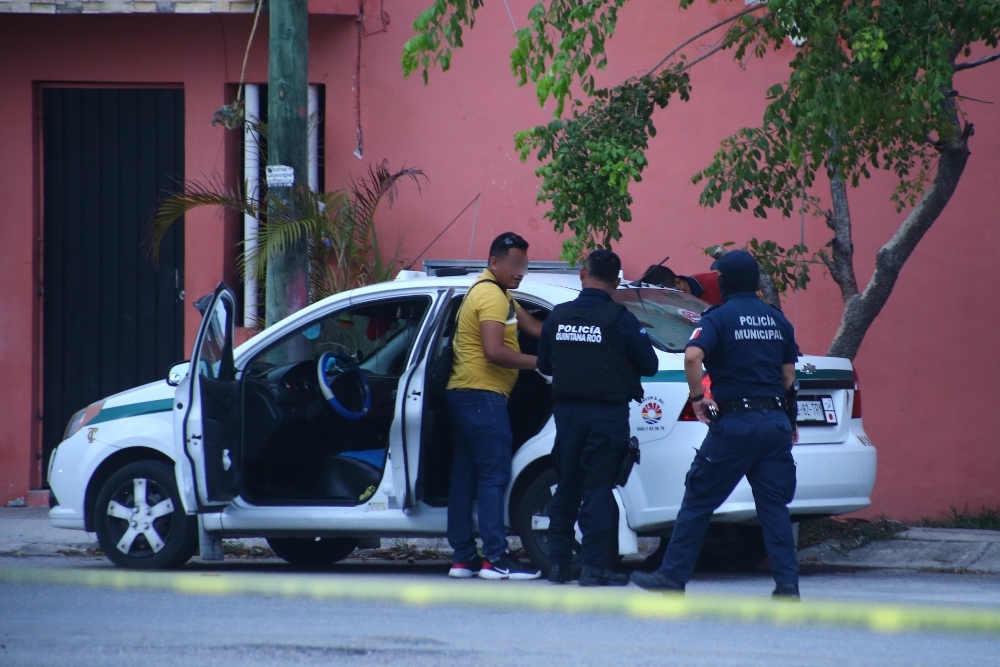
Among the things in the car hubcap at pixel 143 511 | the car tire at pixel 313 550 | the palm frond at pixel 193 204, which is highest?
the palm frond at pixel 193 204

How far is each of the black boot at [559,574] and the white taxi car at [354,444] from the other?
0.93ft

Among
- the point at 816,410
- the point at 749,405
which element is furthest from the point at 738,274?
the point at 816,410

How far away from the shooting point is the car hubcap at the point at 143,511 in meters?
6.91

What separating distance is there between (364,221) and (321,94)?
1313 millimetres

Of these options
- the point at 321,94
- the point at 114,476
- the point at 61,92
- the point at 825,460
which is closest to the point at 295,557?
the point at 114,476

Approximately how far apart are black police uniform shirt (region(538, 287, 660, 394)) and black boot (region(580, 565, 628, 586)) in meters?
0.98

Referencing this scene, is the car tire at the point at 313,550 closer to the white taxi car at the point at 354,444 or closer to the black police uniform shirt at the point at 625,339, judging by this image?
the white taxi car at the point at 354,444

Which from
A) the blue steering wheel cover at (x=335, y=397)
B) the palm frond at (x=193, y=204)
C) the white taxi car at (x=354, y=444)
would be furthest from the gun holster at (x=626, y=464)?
the palm frond at (x=193, y=204)

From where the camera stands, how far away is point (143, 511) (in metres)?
6.93

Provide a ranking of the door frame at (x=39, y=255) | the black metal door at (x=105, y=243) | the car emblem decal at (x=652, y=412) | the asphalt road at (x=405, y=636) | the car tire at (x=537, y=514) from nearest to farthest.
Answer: the asphalt road at (x=405, y=636) < the car emblem decal at (x=652, y=412) < the car tire at (x=537, y=514) < the door frame at (x=39, y=255) < the black metal door at (x=105, y=243)

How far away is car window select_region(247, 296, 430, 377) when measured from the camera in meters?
6.99

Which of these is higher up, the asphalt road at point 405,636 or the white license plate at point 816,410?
the white license plate at point 816,410

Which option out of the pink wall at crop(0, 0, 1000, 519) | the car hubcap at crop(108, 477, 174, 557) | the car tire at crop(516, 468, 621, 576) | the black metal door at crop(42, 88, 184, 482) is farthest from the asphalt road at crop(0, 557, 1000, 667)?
the black metal door at crop(42, 88, 184, 482)

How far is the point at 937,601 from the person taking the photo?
20.0 feet
